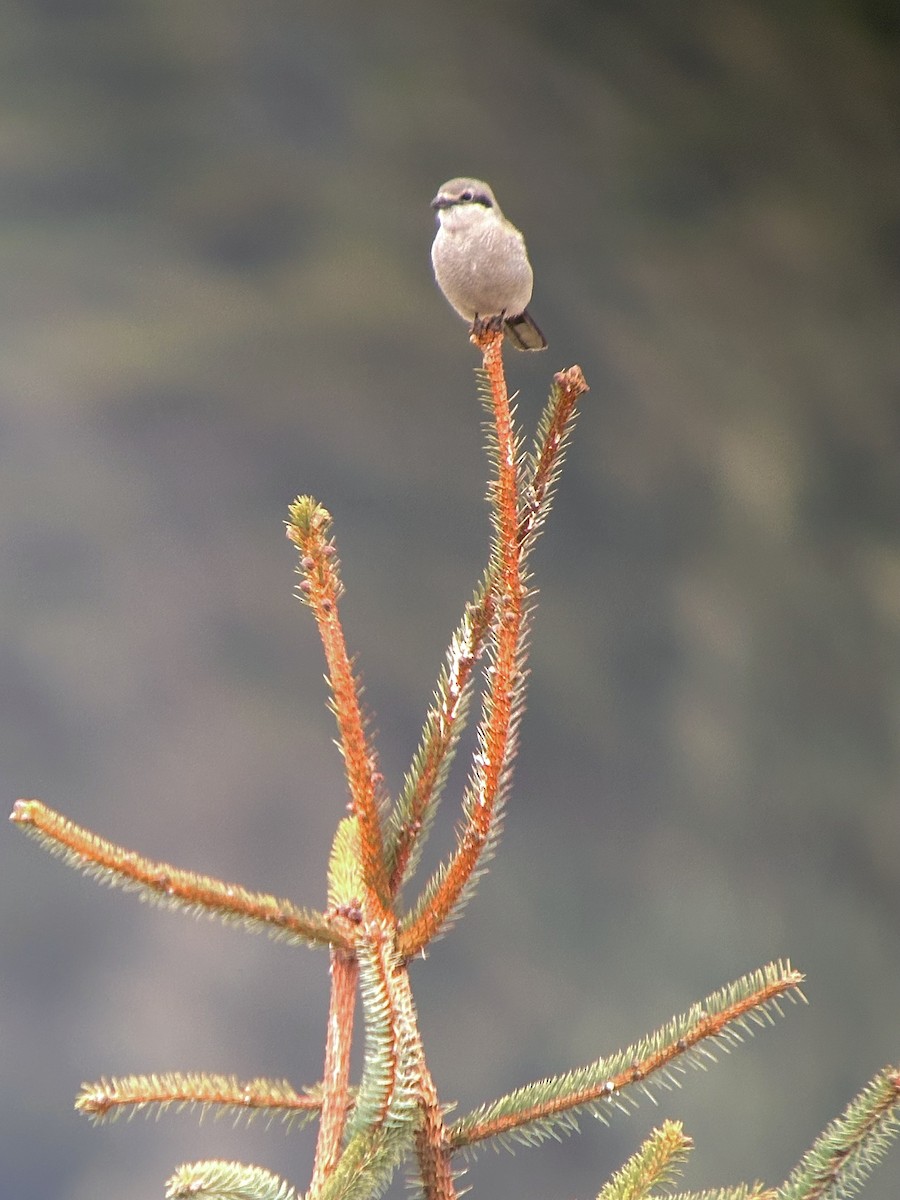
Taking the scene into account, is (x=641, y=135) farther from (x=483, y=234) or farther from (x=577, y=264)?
(x=483, y=234)

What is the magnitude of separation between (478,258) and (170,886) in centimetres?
90

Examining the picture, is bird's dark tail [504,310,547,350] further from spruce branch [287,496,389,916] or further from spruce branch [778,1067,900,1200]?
spruce branch [778,1067,900,1200]

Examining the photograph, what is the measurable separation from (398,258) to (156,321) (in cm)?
54

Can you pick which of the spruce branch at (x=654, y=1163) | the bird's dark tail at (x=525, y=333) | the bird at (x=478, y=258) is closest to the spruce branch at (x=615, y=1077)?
the spruce branch at (x=654, y=1163)

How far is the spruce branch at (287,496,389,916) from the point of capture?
636mm

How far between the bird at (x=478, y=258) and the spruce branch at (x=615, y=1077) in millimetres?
798

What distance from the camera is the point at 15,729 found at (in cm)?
187

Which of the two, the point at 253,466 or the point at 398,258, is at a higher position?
the point at 398,258

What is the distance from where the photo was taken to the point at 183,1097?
65cm

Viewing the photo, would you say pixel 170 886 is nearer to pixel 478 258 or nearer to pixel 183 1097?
pixel 183 1097

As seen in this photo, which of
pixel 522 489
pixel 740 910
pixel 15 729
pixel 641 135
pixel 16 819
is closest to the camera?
pixel 16 819

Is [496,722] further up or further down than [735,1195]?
further up

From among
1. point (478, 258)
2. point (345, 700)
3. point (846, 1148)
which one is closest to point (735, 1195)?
point (846, 1148)

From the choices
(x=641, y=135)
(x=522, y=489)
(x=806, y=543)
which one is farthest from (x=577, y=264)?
(x=522, y=489)
